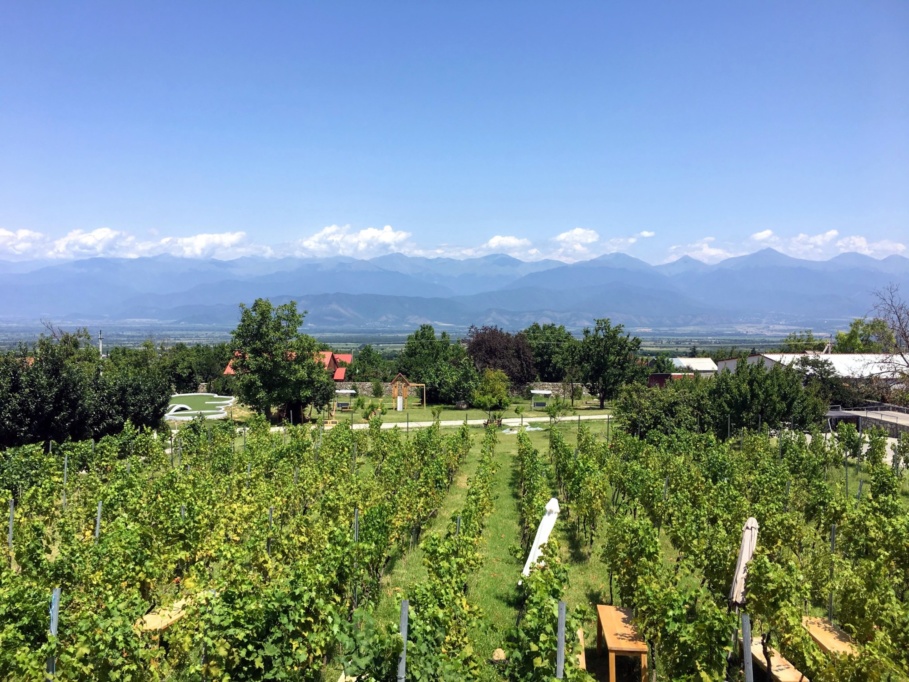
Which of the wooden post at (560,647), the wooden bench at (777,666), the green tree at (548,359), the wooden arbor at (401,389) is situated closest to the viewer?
the wooden post at (560,647)

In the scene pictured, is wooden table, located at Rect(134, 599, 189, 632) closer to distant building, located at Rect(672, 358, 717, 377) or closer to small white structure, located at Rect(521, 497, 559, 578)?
small white structure, located at Rect(521, 497, 559, 578)

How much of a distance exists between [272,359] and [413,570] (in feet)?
67.4

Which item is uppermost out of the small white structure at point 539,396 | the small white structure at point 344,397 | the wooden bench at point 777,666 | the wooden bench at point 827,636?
the wooden bench at point 827,636

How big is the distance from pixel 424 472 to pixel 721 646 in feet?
30.7

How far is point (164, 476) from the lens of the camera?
13.5 metres

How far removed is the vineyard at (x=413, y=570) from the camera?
5988 mm

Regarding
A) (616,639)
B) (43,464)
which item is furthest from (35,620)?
(43,464)

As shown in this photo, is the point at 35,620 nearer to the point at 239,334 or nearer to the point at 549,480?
the point at 549,480

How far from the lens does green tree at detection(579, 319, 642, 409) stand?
1473 inches

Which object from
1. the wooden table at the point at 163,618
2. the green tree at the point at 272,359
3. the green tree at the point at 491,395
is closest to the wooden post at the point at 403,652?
the wooden table at the point at 163,618

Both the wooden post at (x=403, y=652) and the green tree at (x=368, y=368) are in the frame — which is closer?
the wooden post at (x=403, y=652)

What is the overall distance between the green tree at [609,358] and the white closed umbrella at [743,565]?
1184 inches

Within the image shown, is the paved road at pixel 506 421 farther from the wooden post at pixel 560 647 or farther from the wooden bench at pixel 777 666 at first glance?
the wooden post at pixel 560 647

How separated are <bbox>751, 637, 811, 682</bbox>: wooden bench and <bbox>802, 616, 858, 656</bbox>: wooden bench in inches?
19.6
